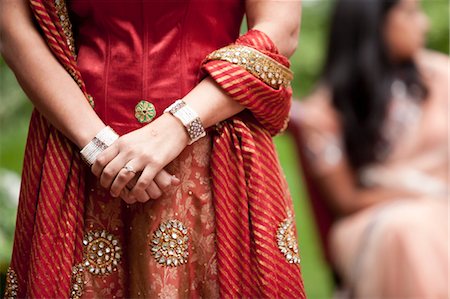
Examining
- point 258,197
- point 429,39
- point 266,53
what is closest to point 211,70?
point 266,53

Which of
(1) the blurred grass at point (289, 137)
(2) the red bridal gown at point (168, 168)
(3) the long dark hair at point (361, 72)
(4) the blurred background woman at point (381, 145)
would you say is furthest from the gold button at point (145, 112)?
(3) the long dark hair at point (361, 72)

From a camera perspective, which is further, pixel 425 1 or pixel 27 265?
pixel 425 1

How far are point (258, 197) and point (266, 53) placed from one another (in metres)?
0.19

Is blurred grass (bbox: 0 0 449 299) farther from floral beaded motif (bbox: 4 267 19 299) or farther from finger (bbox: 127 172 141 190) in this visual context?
finger (bbox: 127 172 141 190)

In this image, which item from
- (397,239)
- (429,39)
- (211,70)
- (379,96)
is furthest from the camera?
(429,39)

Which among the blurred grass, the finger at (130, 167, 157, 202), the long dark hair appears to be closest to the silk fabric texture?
the finger at (130, 167, 157, 202)

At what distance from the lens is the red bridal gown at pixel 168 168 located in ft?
3.49

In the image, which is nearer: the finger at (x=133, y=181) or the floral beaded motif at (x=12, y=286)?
the finger at (x=133, y=181)

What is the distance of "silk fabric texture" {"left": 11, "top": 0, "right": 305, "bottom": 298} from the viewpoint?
1051 mm

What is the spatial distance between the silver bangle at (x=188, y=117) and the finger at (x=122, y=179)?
8 centimetres

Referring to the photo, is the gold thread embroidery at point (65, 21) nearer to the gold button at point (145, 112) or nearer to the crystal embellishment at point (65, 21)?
the crystal embellishment at point (65, 21)

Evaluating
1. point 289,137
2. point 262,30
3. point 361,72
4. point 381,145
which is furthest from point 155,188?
point 289,137

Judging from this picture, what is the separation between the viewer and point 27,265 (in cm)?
112

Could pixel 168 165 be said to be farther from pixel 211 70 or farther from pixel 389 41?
pixel 389 41
